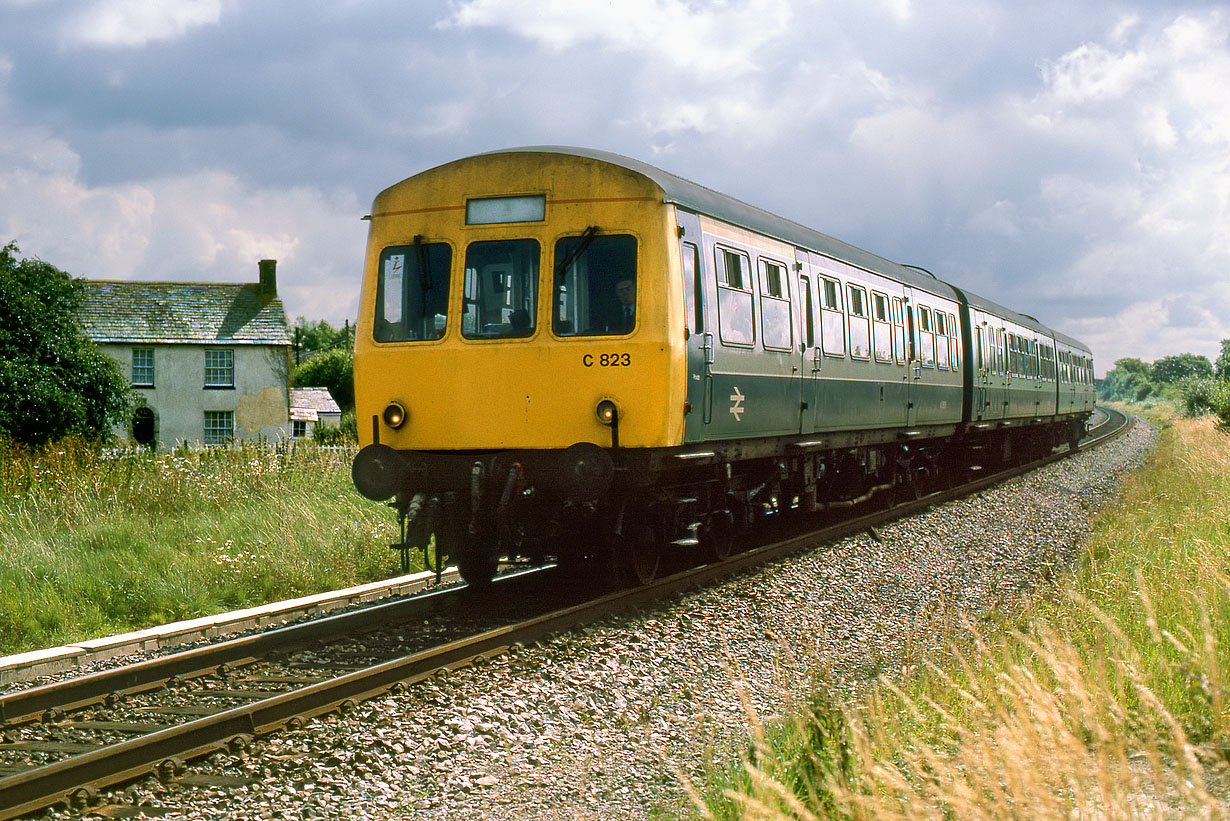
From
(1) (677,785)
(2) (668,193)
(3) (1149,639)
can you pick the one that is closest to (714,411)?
(2) (668,193)

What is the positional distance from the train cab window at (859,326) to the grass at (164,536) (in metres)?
5.17

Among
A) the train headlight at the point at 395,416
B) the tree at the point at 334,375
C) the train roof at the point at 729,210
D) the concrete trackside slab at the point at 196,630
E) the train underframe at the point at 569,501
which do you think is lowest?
the concrete trackside slab at the point at 196,630

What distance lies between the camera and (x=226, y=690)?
604cm

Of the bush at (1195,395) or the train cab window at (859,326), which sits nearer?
the train cab window at (859,326)

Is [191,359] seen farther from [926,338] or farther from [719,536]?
[719,536]

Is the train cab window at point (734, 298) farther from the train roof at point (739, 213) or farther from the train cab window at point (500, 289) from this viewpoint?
the train cab window at point (500, 289)

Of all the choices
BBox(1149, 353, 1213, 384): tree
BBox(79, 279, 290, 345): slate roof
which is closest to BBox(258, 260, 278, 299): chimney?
BBox(79, 279, 290, 345): slate roof

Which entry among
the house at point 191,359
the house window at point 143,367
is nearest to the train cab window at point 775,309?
the house at point 191,359

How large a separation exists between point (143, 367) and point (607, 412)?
128 ft

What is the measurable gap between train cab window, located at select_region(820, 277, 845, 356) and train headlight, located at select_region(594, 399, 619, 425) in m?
3.73

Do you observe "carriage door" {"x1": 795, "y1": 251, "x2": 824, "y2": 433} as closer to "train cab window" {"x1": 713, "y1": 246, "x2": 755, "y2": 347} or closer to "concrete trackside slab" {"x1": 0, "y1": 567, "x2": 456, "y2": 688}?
"train cab window" {"x1": 713, "y1": 246, "x2": 755, "y2": 347}

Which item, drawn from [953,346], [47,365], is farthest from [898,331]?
[47,365]

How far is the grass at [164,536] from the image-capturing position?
866 centimetres

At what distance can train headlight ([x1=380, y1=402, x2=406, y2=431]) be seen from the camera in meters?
8.63
